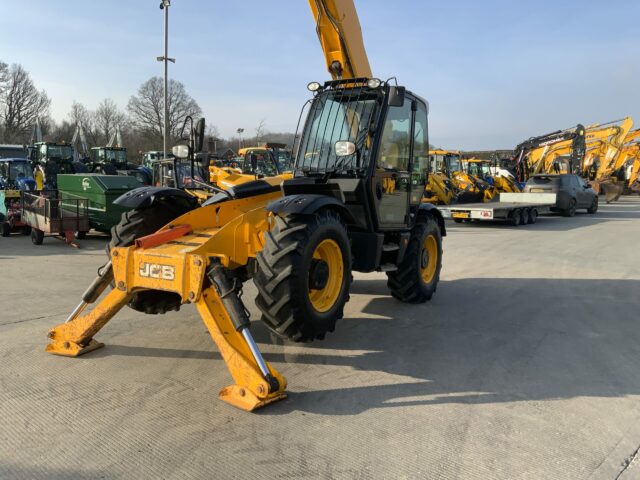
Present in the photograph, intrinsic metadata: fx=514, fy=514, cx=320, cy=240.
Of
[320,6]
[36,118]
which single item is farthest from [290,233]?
[36,118]

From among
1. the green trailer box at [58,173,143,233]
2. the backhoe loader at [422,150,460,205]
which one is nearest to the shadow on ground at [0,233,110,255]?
the green trailer box at [58,173,143,233]

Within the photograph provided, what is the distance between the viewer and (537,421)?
3.60 meters

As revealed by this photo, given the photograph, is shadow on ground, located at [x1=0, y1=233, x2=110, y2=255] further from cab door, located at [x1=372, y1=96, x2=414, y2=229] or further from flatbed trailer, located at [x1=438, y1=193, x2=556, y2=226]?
flatbed trailer, located at [x1=438, y1=193, x2=556, y2=226]

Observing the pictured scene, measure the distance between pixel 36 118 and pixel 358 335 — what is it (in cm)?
6244

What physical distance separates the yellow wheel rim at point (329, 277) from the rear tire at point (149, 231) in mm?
1324

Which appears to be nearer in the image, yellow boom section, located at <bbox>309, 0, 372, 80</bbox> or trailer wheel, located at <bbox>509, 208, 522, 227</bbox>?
yellow boom section, located at <bbox>309, 0, 372, 80</bbox>

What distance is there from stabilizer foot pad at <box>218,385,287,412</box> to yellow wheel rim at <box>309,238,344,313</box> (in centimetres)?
120

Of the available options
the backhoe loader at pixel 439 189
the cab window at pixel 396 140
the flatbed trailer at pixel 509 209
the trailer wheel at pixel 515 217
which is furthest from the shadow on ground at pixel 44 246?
the trailer wheel at pixel 515 217

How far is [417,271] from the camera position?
6488 mm

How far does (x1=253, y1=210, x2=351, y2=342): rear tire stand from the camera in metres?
4.17

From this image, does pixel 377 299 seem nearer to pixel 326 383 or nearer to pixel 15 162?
pixel 326 383

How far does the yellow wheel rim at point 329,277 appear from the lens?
4.84m

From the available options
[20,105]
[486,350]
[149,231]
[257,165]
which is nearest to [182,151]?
[149,231]

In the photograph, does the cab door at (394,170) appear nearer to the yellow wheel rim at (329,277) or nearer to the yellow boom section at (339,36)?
the yellow wheel rim at (329,277)
